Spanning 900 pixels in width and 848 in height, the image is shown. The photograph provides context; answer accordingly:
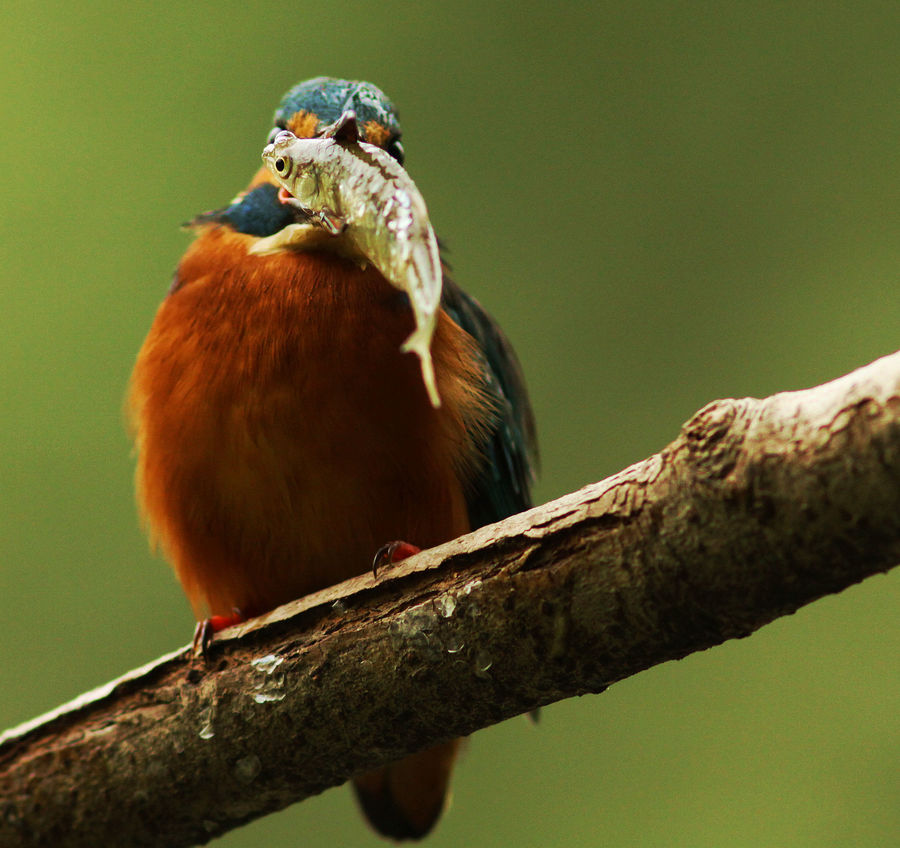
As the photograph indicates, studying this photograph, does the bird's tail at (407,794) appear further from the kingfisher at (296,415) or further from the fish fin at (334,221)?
the fish fin at (334,221)

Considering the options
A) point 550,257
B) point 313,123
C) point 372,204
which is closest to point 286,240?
point 313,123

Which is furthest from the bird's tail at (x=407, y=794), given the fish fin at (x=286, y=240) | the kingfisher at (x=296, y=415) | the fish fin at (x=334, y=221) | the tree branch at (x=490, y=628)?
the fish fin at (x=334, y=221)

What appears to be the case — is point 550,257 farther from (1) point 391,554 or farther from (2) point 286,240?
(1) point 391,554

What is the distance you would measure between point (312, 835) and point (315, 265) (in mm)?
2929

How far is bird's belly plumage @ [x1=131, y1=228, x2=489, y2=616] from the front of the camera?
7.59ft

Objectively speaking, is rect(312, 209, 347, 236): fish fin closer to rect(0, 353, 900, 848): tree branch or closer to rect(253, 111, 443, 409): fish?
rect(253, 111, 443, 409): fish

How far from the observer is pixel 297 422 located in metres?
2.30

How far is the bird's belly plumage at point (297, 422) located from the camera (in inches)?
91.0

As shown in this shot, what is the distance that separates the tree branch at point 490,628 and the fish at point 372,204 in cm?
35

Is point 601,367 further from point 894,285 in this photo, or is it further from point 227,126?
point 227,126

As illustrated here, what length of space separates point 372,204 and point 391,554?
69cm

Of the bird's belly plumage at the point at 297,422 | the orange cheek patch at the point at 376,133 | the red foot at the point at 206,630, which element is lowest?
the red foot at the point at 206,630

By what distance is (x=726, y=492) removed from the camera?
146 centimetres

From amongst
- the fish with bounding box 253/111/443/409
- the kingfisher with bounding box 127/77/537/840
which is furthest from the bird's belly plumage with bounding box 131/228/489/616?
the fish with bounding box 253/111/443/409
